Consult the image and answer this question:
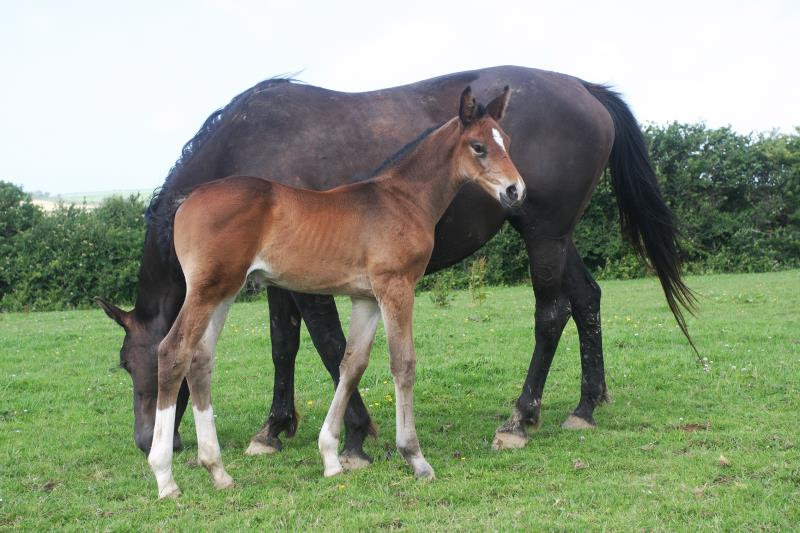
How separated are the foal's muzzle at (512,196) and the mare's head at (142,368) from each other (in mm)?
2685

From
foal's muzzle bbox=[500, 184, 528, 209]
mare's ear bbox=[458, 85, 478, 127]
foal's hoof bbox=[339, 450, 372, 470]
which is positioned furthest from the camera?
foal's hoof bbox=[339, 450, 372, 470]

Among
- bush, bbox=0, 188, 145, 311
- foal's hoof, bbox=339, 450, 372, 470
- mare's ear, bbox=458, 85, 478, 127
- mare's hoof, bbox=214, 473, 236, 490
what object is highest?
mare's ear, bbox=458, 85, 478, 127

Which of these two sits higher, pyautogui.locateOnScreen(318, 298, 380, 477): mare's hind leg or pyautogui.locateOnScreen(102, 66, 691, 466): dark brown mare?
pyautogui.locateOnScreen(102, 66, 691, 466): dark brown mare

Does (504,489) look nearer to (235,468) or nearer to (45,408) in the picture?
(235,468)

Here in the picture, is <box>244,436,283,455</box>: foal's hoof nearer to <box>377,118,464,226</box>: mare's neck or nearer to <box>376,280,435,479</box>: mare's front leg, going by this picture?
<box>376,280,435,479</box>: mare's front leg

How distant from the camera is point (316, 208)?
16.6 feet

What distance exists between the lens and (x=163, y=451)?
4.83 metres

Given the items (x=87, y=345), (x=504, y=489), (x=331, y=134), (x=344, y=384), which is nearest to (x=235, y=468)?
(x=344, y=384)

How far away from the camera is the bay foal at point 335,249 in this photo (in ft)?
15.8

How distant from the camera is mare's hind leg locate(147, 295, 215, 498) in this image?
4.80m

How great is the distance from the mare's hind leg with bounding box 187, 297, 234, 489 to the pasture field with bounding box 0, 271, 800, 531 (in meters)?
0.14

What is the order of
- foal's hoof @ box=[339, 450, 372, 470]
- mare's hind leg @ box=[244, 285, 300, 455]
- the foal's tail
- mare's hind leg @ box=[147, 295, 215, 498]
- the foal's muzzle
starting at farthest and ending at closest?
the foal's tail < mare's hind leg @ box=[244, 285, 300, 455] < foal's hoof @ box=[339, 450, 372, 470] < the foal's muzzle < mare's hind leg @ box=[147, 295, 215, 498]

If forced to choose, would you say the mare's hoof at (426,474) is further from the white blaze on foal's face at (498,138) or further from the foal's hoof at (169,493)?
the white blaze on foal's face at (498,138)

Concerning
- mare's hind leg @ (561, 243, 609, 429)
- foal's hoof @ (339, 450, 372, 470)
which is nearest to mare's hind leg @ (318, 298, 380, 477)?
foal's hoof @ (339, 450, 372, 470)
